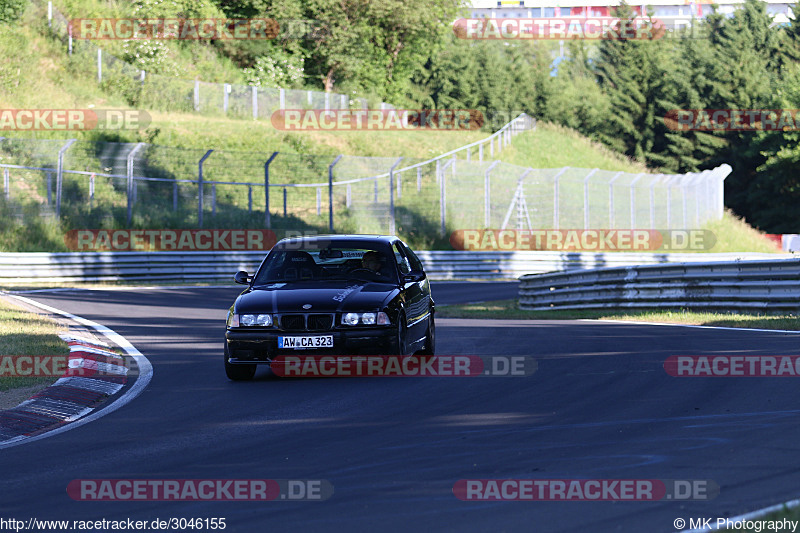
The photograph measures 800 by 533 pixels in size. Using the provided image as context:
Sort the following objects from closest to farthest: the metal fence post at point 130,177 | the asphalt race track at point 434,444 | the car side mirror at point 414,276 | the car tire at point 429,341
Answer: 1. the asphalt race track at point 434,444
2. the car side mirror at point 414,276
3. the car tire at point 429,341
4. the metal fence post at point 130,177

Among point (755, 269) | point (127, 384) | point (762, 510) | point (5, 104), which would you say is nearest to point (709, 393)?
point (762, 510)

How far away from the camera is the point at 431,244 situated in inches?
1510

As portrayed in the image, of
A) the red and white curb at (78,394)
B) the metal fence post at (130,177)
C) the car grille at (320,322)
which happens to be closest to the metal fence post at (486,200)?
the metal fence post at (130,177)

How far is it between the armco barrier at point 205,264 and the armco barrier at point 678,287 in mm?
11175

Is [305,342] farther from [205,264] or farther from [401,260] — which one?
[205,264]

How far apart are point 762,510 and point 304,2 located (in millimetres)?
64532

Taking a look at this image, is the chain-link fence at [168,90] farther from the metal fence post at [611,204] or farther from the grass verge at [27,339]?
the grass verge at [27,339]

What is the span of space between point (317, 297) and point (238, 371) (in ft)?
3.57

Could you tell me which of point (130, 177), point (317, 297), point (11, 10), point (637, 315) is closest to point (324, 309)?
point (317, 297)

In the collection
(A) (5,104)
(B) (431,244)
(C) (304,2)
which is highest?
(C) (304,2)

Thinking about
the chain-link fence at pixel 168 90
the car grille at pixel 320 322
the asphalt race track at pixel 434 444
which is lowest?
the asphalt race track at pixel 434 444

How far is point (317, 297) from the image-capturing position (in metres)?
10.5

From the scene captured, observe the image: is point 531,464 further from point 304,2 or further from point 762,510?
point 304,2

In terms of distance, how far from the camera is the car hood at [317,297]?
33.8 feet
